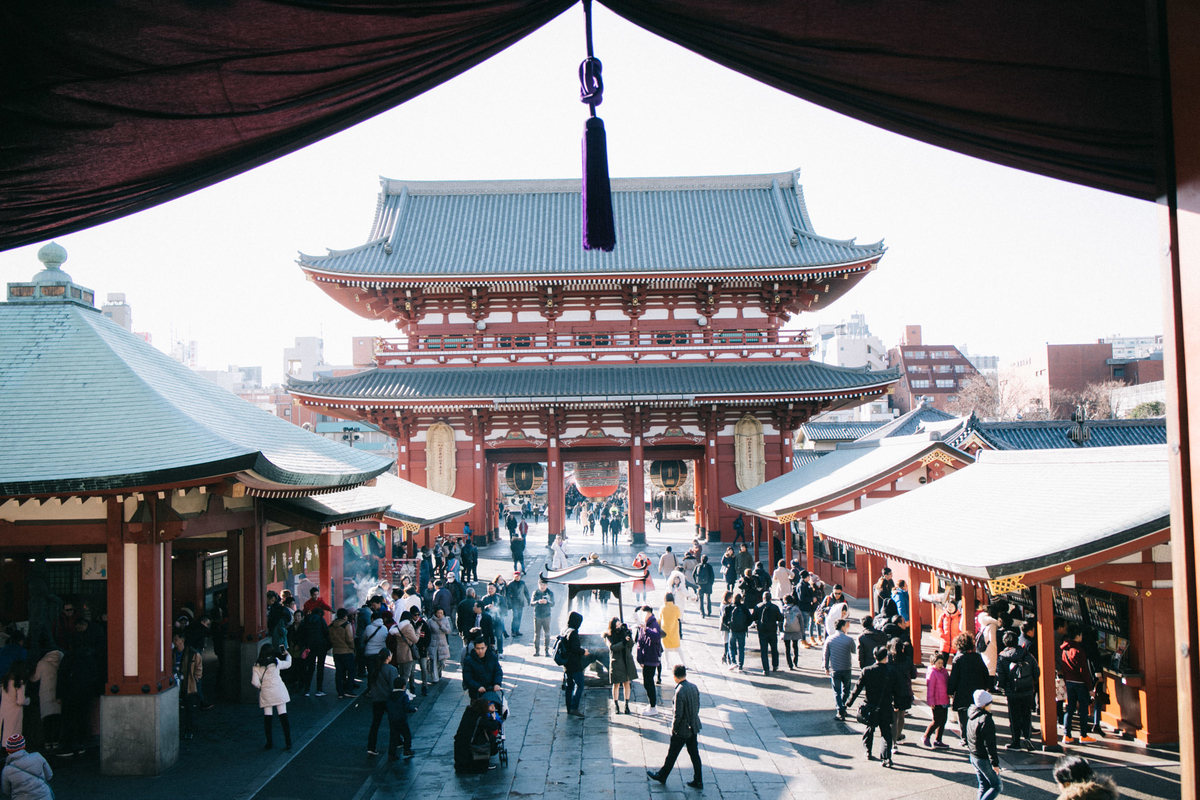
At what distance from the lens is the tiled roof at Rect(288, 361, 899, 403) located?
25594 millimetres

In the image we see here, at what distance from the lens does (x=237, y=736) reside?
1022 cm

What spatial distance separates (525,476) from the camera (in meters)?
28.7

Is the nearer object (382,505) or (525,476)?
(382,505)

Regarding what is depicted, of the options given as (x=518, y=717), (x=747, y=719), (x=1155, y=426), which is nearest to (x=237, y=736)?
(x=518, y=717)

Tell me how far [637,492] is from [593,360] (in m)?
5.07

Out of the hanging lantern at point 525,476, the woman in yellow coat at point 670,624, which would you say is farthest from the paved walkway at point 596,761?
the hanging lantern at point 525,476

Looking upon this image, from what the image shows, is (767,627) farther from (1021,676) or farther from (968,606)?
(1021,676)

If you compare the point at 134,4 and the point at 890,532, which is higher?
the point at 134,4

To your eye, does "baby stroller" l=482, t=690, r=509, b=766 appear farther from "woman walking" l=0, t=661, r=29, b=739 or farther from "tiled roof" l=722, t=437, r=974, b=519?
"tiled roof" l=722, t=437, r=974, b=519

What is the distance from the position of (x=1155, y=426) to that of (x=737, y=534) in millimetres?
17221

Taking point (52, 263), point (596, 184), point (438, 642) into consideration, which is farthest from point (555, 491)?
point (596, 184)

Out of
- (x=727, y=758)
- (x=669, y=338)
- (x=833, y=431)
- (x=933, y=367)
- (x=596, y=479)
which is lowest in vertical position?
(x=727, y=758)

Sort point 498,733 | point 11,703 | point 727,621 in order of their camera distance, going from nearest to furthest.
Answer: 1. point 11,703
2. point 498,733
3. point 727,621

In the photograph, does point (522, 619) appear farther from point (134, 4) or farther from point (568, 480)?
point (568, 480)
